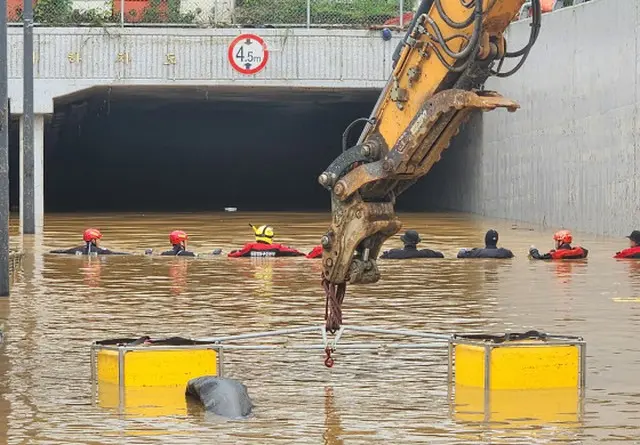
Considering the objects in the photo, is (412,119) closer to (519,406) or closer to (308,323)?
(519,406)

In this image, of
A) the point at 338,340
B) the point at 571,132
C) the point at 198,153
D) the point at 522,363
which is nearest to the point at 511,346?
the point at 522,363

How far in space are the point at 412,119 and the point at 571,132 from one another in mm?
26582

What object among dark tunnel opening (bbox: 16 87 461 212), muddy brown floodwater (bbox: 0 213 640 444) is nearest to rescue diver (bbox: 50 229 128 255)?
muddy brown floodwater (bbox: 0 213 640 444)

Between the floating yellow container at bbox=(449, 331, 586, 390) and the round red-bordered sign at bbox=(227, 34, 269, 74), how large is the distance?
31.8m

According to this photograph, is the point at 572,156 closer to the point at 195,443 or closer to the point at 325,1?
the point at 325,1

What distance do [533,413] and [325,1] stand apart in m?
34.2

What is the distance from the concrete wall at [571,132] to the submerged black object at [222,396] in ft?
74.2

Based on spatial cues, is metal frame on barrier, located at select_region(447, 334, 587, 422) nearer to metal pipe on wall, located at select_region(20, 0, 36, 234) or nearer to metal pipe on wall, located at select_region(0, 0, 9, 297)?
metal pipe on wall, located at select_region(0, 0, 9, 297)

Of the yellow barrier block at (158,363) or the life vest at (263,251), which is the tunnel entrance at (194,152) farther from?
the yellow barrier block at (158,363)

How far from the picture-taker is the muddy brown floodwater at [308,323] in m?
10.6

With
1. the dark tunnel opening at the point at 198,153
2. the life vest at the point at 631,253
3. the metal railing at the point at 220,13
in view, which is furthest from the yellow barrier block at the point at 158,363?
the dark tunnel opening at the point at 198,153

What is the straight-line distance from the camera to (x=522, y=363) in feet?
40.2

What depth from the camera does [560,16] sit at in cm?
3853

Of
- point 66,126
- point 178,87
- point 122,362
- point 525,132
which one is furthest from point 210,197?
point 122,362
